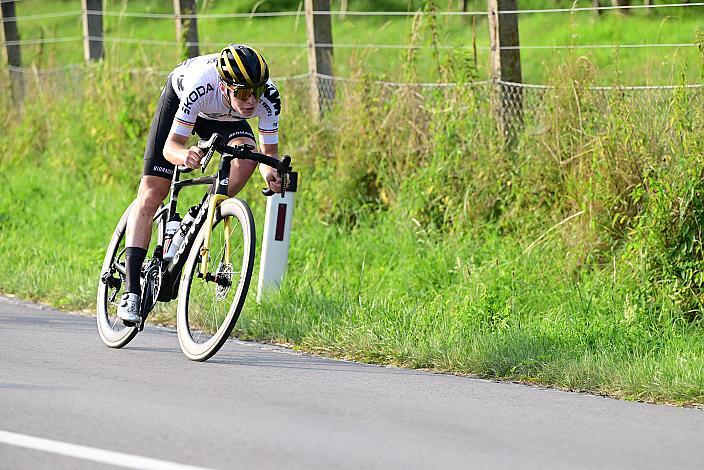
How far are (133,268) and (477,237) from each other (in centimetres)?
374

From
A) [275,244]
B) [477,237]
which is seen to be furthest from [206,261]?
[477,237]

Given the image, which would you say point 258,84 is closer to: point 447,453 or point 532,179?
point 447,453

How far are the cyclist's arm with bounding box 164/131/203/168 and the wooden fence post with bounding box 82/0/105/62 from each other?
30.5 ft

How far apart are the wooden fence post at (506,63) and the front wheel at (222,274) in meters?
3.88

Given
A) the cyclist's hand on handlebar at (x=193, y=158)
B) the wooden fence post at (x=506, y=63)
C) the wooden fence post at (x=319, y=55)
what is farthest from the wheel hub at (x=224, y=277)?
the wooden fence post at (x=319, y=55)

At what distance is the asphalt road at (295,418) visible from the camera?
5.70 meters

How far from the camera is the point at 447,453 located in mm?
5809

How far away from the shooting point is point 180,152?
25.9 feet

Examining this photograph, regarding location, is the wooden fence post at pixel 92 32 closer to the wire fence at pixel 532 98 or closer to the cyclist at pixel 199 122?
the wire fence at pixel 532 98

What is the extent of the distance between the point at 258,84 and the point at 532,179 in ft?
13.1

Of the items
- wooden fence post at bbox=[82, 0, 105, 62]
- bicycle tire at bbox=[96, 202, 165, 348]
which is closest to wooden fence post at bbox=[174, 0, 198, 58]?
wooden fence post at bbox=[82, 0, 105, 62]

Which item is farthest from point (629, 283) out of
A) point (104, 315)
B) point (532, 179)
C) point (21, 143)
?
point (21, 143)

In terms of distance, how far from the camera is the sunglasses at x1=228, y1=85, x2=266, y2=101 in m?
7.75

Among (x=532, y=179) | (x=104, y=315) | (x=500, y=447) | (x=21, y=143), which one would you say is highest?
(x=21, y=143)
